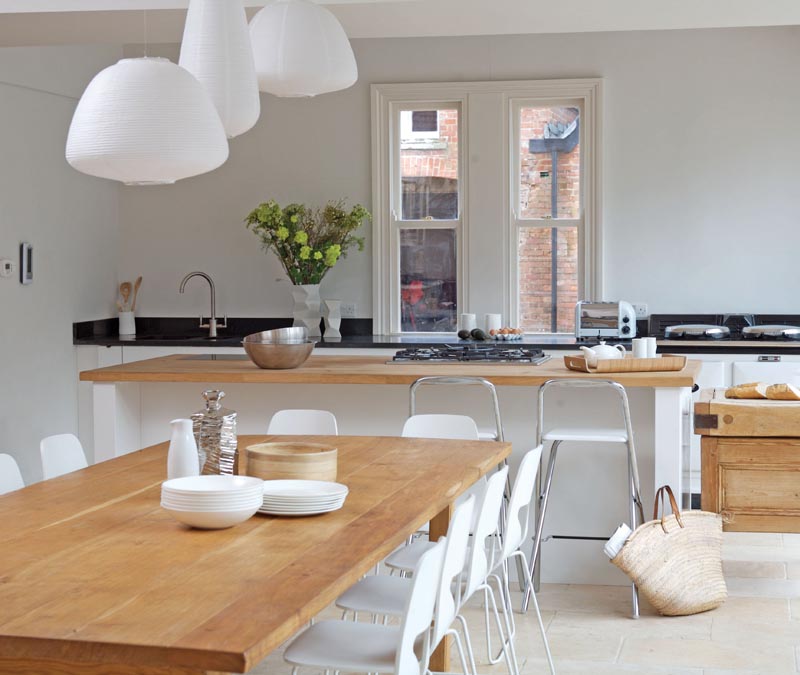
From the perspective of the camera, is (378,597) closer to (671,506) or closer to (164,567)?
(164,567)

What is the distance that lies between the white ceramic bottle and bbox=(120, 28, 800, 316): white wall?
4482 mm

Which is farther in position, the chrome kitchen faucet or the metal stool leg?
the chrome kitchen faucet

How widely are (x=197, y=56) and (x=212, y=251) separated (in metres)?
4.46

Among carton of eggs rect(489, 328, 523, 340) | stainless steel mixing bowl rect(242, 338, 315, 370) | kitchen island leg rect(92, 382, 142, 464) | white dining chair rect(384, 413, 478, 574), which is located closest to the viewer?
white dining chair rect(384, 413, 478, 574)

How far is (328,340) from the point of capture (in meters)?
6.81

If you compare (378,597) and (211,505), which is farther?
(378,597)

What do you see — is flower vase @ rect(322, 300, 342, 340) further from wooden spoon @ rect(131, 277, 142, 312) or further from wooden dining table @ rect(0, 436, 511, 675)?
wooden dining table @ rect(0, 436, 511, 675)

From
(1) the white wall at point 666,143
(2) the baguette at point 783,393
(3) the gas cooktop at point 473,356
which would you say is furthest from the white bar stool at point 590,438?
(1) the white wall at point 666,143

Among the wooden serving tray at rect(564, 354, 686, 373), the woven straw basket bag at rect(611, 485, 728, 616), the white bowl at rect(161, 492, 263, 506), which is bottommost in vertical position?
the woven straw basket bag at rect(611, 485, 728, 616)

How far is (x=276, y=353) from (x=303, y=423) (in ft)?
1.69

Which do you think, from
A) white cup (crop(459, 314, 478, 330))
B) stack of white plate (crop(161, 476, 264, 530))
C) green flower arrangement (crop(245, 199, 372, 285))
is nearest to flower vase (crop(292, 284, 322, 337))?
green flower arrangement (crop(245, 199, 372, 285))

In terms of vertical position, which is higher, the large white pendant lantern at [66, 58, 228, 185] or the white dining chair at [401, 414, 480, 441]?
the large white pendant lantern at [66, 58, 228, 185]

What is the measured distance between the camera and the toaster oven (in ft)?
22.2

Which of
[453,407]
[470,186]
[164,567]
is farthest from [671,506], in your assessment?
[470,186]
